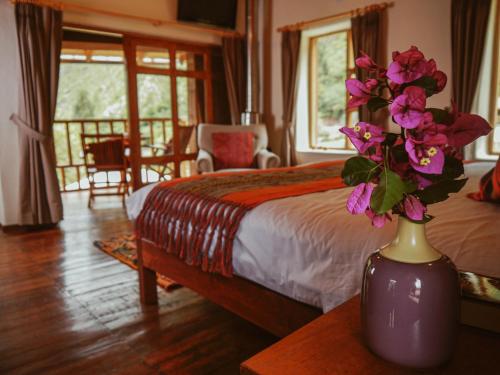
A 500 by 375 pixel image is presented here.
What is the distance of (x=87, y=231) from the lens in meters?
3.95

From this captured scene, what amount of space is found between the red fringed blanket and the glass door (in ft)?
8.81

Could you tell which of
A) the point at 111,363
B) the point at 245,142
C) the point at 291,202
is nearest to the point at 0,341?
the point at 111,363

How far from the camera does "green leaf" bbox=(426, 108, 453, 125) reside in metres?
0.66

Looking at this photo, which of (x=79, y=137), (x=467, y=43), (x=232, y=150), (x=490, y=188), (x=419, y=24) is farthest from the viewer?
(x=79, y=137)

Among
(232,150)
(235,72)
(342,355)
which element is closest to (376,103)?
(342,355)

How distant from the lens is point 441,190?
670mm

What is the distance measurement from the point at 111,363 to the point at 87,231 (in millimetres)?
2444

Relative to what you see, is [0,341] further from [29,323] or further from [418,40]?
[418,40]

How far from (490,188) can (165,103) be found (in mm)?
4010

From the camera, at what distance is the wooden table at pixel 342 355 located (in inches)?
26.7

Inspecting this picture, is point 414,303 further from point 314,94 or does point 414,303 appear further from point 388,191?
point 314,94

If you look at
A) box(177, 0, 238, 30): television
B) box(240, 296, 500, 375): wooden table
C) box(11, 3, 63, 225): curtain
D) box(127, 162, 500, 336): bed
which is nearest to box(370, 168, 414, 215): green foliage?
box(240, 296, 500, 375): wooden table

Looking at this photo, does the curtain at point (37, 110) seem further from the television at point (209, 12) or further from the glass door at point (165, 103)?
the television at point (209, 12)

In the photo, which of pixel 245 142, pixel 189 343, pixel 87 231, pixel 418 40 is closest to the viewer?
pixel 189 343
